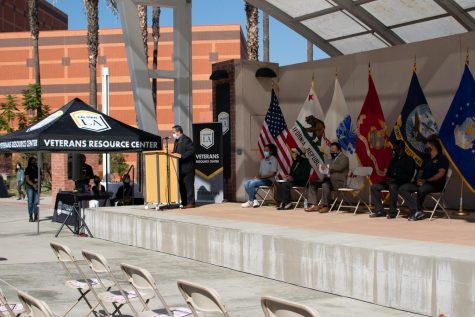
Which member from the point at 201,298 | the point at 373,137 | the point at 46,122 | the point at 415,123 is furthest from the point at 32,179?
the point at 201,298

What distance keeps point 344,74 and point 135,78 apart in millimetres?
5432

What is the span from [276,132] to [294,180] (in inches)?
95.8

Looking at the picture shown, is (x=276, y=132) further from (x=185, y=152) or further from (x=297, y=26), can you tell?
(x=297, y=26)

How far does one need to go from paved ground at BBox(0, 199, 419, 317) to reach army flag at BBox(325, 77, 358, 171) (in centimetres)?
526

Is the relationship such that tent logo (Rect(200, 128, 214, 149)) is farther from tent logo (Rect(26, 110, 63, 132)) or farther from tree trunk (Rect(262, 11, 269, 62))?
tree trunk (Rect(262, 11, 269, 62))

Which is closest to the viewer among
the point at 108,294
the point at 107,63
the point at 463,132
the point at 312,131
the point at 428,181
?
the point at 108,294

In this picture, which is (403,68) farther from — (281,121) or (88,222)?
(88,222)

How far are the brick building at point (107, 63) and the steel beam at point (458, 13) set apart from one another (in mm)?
61171

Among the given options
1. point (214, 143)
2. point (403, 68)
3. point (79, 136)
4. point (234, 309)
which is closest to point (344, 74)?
point (403, 68)

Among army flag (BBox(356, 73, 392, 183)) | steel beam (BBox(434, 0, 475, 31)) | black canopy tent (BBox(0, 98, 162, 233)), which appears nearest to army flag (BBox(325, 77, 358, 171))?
army flag (BBox(356, 73, 392, 183))

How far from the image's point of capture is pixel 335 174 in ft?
50.4

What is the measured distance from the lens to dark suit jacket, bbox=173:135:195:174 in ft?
53.8

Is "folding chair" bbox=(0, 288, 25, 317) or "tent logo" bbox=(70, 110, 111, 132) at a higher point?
"tent logo" bbox=(70, 110, 111, 132)

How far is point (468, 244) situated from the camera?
945 centimetres
